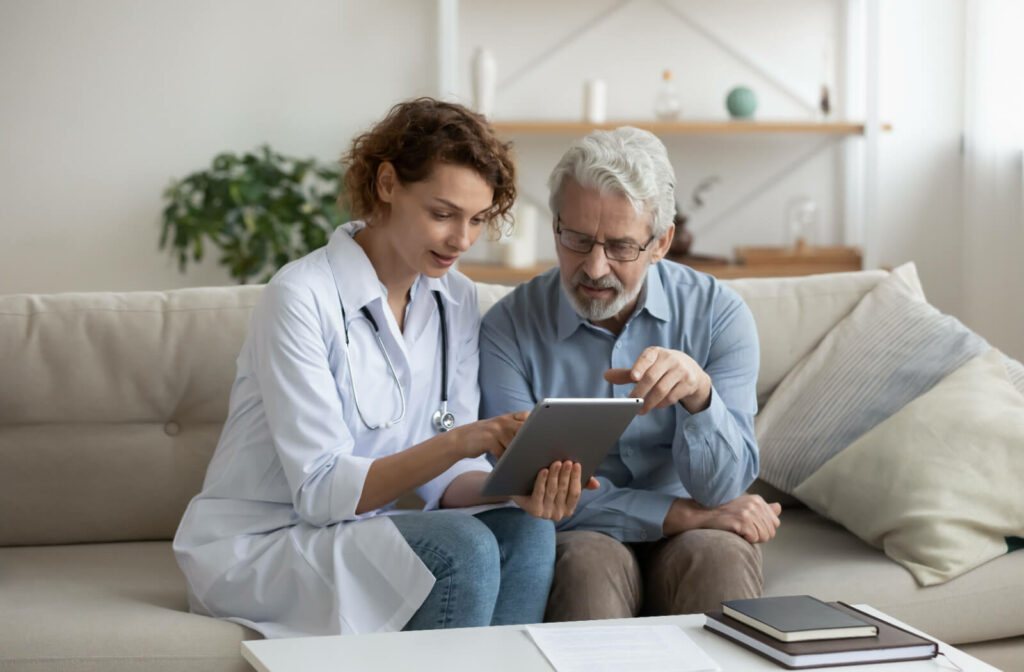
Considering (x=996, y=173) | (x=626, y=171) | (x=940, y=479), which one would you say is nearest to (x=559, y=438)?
(x=626, y=171)

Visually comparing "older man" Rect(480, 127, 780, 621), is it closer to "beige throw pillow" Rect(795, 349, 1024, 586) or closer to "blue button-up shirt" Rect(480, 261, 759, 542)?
"blue button-up shirt" Rect(480, 261, 759, 542)

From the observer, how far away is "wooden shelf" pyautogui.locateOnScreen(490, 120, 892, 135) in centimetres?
394

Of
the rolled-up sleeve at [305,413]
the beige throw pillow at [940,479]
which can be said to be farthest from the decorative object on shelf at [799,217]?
the rolled-up sleeve at [305,413]

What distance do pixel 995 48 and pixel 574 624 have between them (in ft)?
10.2

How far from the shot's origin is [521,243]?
3.96 m

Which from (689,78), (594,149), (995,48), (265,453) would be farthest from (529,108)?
(265,453)

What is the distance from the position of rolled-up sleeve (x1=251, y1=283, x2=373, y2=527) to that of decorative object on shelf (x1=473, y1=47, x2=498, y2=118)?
95.0 inches

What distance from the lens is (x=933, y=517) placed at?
1.94 metres

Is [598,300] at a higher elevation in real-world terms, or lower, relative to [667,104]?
lower

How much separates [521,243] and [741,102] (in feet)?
3.11

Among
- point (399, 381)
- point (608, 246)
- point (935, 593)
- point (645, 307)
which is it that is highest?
point (608, 246)

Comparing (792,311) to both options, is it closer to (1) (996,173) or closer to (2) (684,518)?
(2) (684,518)

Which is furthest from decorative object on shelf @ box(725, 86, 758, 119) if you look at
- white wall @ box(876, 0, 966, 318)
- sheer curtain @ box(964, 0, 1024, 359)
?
sheer curtain @ box(964, 0, 1024, 359)

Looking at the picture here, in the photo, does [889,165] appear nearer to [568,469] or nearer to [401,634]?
[568,469]
